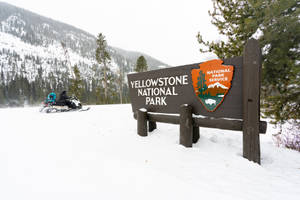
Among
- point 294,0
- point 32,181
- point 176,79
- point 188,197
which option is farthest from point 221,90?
point 32,181

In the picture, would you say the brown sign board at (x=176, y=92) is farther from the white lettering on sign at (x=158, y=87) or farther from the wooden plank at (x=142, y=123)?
the wooden plank at (x=142, y=123)

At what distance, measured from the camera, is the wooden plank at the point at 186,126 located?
3242mm

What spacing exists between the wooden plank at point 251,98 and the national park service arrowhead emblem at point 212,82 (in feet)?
0.93

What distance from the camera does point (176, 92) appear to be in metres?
3.57

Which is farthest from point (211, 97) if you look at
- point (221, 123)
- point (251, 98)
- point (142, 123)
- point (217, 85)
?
point (142, 123)

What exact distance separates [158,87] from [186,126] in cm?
126

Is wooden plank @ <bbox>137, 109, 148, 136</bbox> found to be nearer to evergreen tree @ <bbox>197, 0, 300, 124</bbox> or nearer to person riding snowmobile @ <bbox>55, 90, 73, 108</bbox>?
evergreen tree @ <bbox>197, 0, 300, 124</bbox>

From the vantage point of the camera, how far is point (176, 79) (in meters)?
3.55

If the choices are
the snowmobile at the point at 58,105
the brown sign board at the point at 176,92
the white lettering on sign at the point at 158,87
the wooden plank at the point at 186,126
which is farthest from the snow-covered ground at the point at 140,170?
the snowmobile at the point at 58,105

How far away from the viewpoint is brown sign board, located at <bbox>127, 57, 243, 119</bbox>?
9.25 feet

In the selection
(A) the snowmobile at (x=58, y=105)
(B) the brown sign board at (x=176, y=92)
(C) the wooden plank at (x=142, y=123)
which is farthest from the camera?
(A) the snowmobile at (x=58, y=105)

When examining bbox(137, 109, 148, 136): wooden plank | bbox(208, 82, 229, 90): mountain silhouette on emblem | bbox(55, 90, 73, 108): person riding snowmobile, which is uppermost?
bbox(208, 82, 229, 90): mountain silhouette on emblem

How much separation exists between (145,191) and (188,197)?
538 mm

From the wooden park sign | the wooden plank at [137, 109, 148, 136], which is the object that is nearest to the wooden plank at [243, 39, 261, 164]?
the wooden park sign
